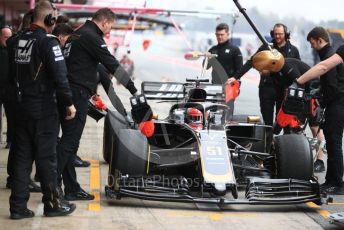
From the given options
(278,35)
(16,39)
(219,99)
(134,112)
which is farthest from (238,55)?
(16,39)

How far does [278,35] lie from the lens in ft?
35.7

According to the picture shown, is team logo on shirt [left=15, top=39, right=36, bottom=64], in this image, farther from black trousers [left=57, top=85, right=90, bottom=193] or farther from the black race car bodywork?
the black race car bodywork

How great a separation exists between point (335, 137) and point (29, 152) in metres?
3.61

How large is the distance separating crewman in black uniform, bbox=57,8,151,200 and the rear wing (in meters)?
1.80

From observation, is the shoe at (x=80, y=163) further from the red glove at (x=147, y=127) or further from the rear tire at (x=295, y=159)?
the rear tire at (x=295, y=159)

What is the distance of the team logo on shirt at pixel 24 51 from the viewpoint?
706 centimetres

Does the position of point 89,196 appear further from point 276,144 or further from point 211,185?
point 276,144

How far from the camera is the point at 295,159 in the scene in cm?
834

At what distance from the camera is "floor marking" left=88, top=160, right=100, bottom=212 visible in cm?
785

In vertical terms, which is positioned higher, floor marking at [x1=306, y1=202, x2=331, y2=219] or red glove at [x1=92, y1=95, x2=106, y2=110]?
red glove at [x1=92, y1=95, x2=106, y2=110]

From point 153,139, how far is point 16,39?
2.49 m

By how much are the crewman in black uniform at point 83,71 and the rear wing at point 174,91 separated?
71.1 inches

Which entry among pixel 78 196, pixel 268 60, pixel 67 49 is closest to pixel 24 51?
pixel 67 49

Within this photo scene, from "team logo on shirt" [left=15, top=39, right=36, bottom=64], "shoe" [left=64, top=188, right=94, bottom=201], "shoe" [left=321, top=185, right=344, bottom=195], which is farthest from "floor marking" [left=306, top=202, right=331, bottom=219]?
"team logo on shirt" [left=15, top=39, right=36, bottom=64]
